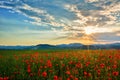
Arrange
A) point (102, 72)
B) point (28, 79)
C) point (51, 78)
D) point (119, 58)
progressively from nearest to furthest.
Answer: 1. point (51, 78)
2. point (28, 79)
3. point (102, 72)
4. point (119, 58)

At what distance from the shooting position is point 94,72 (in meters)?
8.78

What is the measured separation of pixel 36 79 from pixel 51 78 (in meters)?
0.68

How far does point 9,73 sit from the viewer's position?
898 centimetres

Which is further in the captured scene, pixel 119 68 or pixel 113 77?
pixel 119 68

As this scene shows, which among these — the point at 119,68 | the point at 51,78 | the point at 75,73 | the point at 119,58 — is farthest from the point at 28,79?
the point at 119,58

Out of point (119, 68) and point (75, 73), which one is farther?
point (119, 68)

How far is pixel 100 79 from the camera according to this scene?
7.40 m

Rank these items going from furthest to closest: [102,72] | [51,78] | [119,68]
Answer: [119,68] → [102,72] → [51,78]

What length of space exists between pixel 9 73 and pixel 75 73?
2.86 m

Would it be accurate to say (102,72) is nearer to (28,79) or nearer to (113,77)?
(113,77)

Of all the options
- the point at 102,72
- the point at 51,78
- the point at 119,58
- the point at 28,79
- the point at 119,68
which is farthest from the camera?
the point at 119,58

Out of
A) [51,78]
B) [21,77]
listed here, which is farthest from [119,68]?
[21,77]

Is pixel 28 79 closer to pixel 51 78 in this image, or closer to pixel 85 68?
pixel 51 78

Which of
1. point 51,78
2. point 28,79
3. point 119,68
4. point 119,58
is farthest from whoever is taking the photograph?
point 119,58
